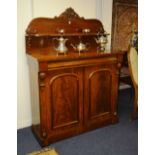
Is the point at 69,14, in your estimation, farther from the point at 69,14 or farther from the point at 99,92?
the point at 99,92

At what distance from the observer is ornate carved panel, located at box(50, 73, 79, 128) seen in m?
2.35

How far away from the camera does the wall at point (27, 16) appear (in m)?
2.55

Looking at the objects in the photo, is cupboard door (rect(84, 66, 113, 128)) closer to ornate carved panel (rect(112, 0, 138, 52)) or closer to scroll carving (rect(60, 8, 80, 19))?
scroll carving (rect(60, 8, 80, 19))

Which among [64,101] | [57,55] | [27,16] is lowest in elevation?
[64,101]

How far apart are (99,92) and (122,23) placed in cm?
160

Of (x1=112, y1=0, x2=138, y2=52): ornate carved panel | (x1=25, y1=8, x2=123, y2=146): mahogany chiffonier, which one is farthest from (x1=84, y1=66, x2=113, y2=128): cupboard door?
(x1=112, y1=0, x2=138, y2=52): ornate carved panel

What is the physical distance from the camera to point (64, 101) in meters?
2.43

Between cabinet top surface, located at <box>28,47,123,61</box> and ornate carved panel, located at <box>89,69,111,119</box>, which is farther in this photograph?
ornate carved panel, located at <box>89,69,111,119</box>

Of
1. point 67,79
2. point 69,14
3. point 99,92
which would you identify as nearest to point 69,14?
point 69,14

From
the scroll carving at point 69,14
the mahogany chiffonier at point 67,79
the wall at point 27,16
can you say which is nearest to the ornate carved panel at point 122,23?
the wall at point 27,16

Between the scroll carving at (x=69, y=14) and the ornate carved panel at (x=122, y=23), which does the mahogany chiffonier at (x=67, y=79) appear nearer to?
the scroll carving at (x=69, y=14)
